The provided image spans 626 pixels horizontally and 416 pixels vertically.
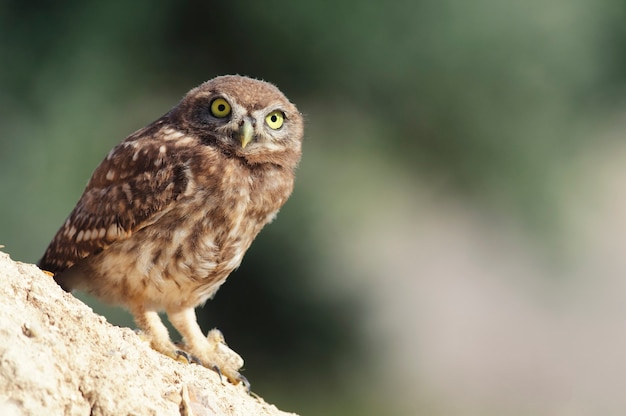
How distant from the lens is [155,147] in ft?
14.0

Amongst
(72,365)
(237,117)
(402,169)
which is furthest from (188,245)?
(402,169)

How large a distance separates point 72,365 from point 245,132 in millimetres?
1618

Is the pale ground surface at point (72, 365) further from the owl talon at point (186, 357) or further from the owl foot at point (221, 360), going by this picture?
the owl foot at point (221, 360)

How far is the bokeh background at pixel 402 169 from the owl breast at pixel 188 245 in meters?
5.47

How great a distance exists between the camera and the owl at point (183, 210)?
4.17 m

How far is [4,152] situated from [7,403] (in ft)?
22.4

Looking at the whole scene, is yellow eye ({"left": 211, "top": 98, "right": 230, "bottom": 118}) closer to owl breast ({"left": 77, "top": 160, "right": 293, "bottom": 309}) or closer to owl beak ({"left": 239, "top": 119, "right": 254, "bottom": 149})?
owl beak ({"left": 239, "top": 119, "right": 254, "bottom": 149})

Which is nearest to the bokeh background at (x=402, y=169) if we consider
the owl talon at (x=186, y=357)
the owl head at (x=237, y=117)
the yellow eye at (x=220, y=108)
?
the owl head at (x=237, y=117)

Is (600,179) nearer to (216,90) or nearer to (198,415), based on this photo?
(216,90)

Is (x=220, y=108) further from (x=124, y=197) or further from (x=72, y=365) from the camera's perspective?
(x=72, y=365)

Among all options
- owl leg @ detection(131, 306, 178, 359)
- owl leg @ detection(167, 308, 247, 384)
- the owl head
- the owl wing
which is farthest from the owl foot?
the owl head

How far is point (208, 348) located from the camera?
4391mm

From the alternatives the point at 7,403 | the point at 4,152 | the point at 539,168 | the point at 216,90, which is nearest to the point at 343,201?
the point at 539,168

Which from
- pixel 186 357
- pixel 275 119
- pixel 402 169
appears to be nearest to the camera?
pixel 186 357
